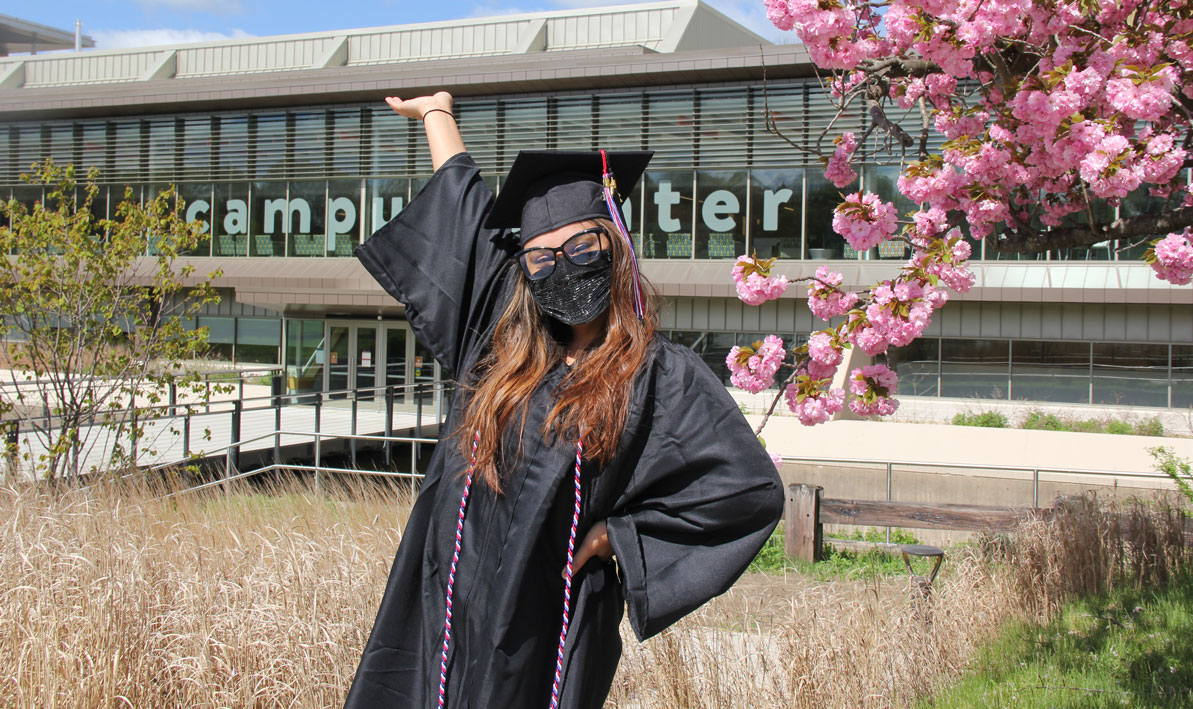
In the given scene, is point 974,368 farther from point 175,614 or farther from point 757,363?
point 175,614

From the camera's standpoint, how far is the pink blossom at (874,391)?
4629 millimetres

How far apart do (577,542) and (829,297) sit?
2945 millimetres

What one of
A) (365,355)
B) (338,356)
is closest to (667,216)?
(365,355)

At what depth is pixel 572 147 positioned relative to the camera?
23.9m

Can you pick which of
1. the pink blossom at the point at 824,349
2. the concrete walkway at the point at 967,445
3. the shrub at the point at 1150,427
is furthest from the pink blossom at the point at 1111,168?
the shrub at the point at 1150,427

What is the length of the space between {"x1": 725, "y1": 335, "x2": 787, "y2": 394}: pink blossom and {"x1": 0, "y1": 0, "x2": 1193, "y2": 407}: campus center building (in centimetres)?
1229

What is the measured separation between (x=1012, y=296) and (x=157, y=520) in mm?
17663

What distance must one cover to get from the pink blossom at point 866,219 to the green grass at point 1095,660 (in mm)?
2203

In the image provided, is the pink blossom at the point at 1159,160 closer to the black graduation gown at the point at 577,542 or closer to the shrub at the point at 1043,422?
the black graduation gown at the point at 577,542

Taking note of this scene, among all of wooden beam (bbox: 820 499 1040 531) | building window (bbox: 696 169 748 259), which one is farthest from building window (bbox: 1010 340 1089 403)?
wooden beam (bbox: 820 499 1040 531)

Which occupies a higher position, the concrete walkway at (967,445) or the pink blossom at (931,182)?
the pink blossom at (931,182)

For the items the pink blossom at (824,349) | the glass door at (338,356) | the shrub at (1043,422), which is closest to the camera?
the pink blossom at (824,349)

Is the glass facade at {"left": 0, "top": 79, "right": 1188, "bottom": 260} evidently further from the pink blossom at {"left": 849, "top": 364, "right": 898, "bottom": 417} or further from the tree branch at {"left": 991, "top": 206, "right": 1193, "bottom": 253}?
the pink blossom at {"left": 849, "top": 364, "right": 898, "bottom": 417}

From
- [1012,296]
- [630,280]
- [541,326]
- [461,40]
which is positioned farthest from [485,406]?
[461,40]
